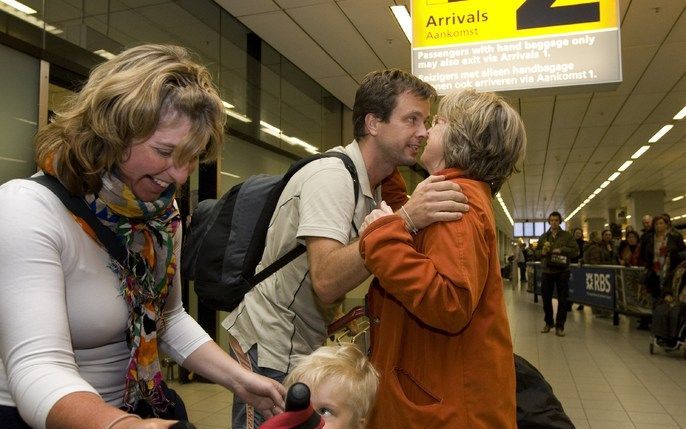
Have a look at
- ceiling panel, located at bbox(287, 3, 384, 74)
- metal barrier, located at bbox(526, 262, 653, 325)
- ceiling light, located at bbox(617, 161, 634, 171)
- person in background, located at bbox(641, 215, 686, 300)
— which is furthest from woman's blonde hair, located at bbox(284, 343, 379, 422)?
ceiling light, located at bbox(617, 161, 634, 171)

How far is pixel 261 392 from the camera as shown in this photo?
4.29ft

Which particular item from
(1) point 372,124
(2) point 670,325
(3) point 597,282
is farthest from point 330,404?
(3) point 597,282

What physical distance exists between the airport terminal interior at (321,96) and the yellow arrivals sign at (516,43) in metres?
0.08

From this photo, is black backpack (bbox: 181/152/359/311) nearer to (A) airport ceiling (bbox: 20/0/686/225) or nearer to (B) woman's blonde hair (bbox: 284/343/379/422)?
(B) woman's blonde hair (bbox: 284/343/379/422)

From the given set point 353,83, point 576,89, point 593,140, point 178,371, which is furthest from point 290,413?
point 593,140

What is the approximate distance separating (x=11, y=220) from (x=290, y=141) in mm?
6520

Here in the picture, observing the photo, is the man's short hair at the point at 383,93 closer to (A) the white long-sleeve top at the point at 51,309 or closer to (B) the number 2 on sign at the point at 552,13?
(A) the white long-sleeve top at the point at 51,309

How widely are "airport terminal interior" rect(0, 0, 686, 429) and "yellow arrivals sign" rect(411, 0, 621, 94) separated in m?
0.08

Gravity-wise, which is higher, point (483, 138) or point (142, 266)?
point (483, 138)

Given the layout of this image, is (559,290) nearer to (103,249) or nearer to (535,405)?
(535,405)

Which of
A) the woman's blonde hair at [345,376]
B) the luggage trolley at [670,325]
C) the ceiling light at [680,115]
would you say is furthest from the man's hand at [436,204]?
the ceiling light at [680,115]

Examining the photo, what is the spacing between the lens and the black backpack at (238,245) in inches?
67.1

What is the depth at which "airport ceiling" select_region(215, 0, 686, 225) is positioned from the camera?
5.91m

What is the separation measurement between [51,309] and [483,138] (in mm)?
1131
